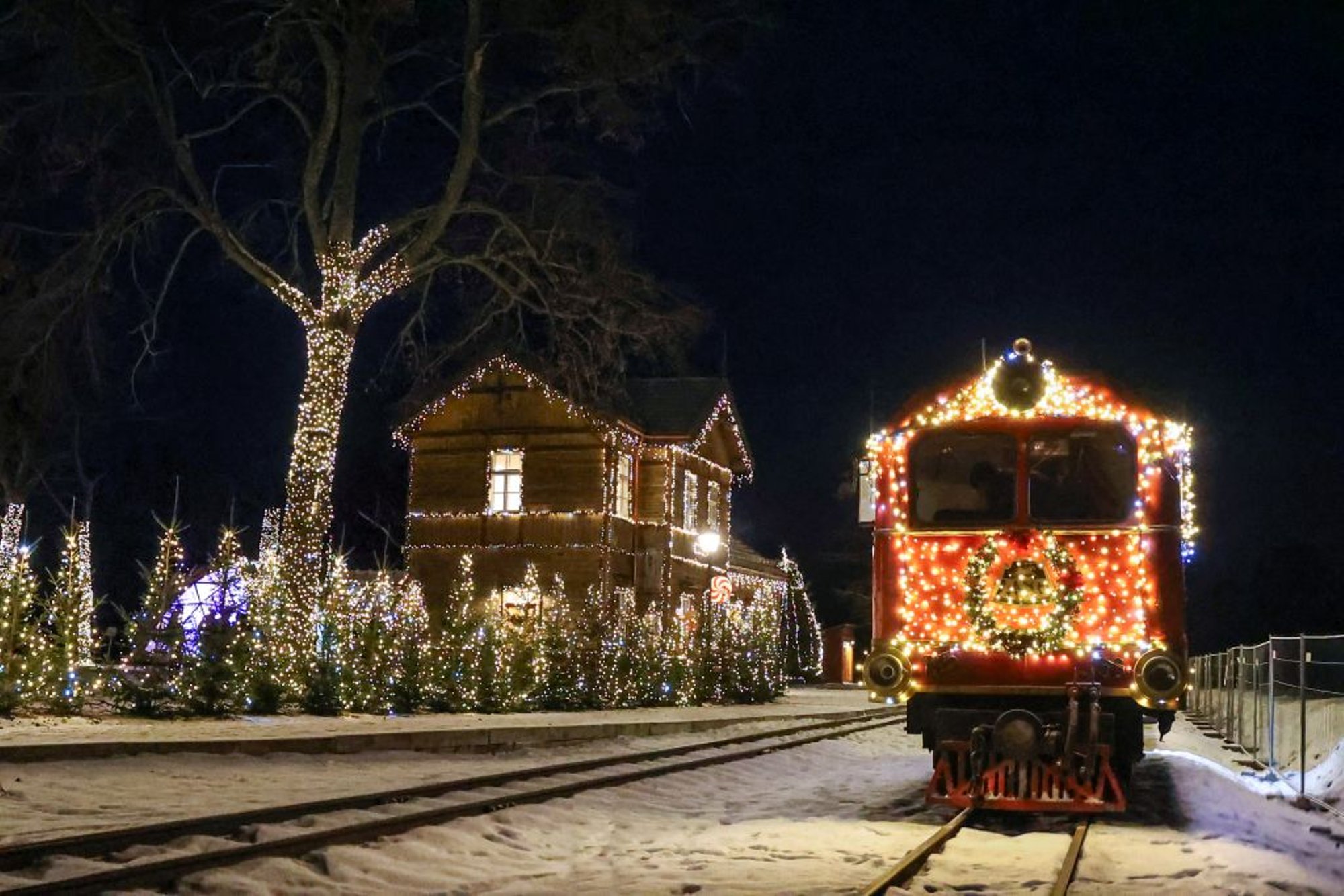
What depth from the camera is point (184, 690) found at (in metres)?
17.1

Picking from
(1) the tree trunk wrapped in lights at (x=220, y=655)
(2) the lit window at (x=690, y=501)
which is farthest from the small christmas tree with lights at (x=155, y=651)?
(2) the lit window at (x=690, y=501)

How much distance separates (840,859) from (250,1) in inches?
702

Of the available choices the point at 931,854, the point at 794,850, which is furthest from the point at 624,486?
the point at 931,854

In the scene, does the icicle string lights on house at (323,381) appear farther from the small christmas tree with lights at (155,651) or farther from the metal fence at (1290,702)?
the metal fence at (1290,702)

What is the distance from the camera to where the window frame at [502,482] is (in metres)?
36.7

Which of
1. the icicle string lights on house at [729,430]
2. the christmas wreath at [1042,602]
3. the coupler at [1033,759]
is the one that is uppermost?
the icicle string lights on house at [729,430]

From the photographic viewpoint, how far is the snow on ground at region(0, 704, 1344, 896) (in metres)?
7.86

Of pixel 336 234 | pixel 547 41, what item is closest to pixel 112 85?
pixel 336 234

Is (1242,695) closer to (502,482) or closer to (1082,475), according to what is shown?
(1082,475)

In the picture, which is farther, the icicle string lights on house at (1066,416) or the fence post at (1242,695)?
the fence post at (1242,695)

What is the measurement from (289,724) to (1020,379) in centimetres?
992

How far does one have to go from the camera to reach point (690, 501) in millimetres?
40625

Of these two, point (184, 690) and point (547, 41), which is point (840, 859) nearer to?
point (184, 690)

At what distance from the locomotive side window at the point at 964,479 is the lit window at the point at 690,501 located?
28.5m
